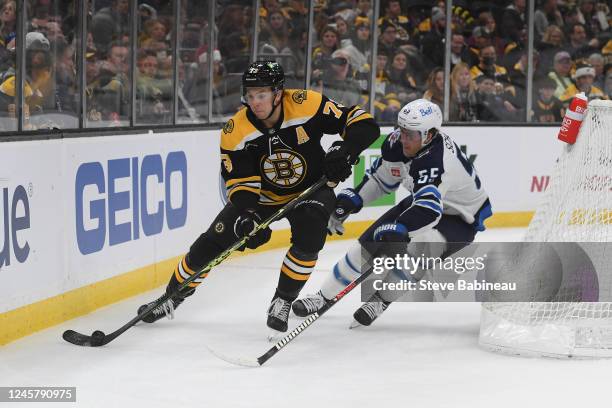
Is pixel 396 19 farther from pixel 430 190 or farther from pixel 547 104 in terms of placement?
pixel 430 190

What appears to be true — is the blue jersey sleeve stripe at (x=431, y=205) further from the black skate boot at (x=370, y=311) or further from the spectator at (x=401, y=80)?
the spectator at (x=401, y=80)

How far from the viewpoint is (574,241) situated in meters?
4.36

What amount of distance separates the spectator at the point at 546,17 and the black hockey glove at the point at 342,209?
16.1 feet

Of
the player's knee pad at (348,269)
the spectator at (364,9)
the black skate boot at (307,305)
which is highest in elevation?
the spectator at (364,9)

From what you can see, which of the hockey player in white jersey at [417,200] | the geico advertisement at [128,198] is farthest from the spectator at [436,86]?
the hockey player in white jersey at [417,200]

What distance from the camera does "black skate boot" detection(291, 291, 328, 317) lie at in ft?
15.9

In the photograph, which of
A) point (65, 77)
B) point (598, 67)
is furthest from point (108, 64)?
point (598, 67)

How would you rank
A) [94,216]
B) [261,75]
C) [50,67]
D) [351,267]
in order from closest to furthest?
[261,75] → [351,267] → [94,216] → [50,67]

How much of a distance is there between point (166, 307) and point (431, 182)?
127 cm

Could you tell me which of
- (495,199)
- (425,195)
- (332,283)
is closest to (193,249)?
(332,283)

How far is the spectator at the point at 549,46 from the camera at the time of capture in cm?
924

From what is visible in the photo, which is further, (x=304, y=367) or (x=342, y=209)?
(x=342, y=209)

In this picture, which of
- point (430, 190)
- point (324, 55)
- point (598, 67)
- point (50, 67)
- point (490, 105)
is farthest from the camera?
point (598, 67)

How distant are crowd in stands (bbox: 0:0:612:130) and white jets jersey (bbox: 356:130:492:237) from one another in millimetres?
1597
